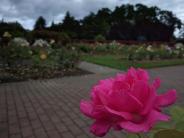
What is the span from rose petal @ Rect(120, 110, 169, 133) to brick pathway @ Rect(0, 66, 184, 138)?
3896 millimetres

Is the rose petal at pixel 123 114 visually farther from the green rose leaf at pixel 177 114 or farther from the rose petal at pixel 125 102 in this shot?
the green rose leaf at pixel 177 114

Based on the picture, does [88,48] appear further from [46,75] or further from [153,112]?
[153,112]

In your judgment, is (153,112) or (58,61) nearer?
(153,112)

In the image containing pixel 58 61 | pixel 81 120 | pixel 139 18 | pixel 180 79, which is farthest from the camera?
pixel 139 18

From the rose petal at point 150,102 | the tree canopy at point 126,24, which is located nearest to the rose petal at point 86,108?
the rose petal at point 150,102

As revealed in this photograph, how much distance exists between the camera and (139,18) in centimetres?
5047

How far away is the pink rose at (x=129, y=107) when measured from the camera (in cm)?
50

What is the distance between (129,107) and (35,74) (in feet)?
33.6

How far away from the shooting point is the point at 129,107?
52 centimetres

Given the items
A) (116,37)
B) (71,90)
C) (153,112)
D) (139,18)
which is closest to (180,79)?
(71,90)

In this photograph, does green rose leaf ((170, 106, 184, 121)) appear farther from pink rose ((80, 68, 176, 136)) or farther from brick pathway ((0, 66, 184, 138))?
brick pathway ((0, 66, 184, 138))

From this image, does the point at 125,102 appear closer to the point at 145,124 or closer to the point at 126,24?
the point at 145,124

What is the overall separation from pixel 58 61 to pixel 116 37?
33412mm

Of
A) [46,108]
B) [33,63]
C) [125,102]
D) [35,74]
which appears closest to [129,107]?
[125,102]
